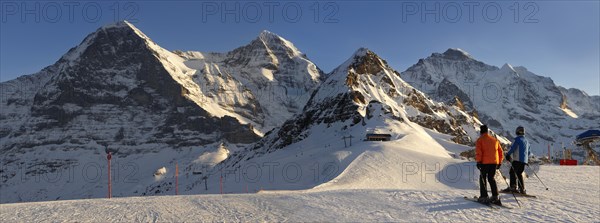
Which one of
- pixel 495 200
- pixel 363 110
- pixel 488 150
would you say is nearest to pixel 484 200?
pixel 495 200

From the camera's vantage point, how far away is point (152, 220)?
37.6 ft

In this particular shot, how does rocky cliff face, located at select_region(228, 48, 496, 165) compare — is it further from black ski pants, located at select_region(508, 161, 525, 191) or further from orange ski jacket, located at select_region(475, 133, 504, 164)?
Result: orange ski jacket, located at select_region(475, 133, 504, 164)

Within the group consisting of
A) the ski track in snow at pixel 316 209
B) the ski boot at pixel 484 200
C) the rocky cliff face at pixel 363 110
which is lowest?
the ski track in snow at pixel 316 209

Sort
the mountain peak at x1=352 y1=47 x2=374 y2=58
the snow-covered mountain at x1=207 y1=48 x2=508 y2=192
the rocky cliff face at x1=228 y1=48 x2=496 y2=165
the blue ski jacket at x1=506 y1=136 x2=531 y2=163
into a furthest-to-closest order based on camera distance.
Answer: the mountain peak at x1=352 y1=47 x2=374 y2=58
the rocky cliff face at x1=228 y1=48 x2=496 y2=165
the snow-covered mountain at x1=207 y1=48 x2=508 y2=192
the blue ski jacket at x1=506 y1=136 x2=531 y2=163

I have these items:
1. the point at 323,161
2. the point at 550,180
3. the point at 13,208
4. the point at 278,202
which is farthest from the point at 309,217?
the point at 323,161

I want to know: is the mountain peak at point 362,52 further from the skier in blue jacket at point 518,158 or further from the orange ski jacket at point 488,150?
the orange ski jacket at point 488,150

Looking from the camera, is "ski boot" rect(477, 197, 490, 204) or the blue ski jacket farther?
the blue ski jacket

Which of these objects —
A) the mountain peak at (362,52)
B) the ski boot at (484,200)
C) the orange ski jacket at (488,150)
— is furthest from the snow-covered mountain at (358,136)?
the orange ski jacket at (488,150)

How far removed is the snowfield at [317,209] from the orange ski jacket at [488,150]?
1.17 m

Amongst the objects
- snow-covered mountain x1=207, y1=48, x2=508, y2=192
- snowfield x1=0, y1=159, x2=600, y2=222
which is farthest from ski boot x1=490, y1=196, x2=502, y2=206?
snow-covered mountain x1=207, y1=48, x2=508, y2=192

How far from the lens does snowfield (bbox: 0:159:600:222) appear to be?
37.8 ft

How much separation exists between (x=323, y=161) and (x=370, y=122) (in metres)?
32.8

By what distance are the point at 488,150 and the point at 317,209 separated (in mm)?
4632

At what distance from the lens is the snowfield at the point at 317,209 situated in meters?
11.5
